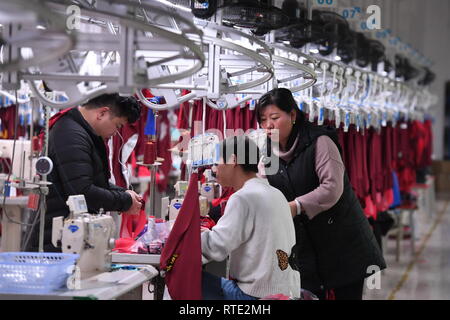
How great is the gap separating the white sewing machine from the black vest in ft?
4.26

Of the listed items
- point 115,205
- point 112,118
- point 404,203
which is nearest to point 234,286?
point 115,205

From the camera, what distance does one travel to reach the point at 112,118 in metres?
4.12

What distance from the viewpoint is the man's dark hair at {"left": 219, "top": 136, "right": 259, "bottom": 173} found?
141 inches

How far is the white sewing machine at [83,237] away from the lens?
336 cm

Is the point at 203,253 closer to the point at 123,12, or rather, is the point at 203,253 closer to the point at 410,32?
the point at 123,12

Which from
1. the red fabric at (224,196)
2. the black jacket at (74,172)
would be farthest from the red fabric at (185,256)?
the red fabric at (224,196)

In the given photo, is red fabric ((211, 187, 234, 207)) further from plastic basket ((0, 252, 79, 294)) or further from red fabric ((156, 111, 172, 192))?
plastic basket ((0, 252, 79, 294))

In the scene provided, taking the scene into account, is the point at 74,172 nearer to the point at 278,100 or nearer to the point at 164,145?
the point at 278,100

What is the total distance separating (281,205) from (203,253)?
16.8 inches

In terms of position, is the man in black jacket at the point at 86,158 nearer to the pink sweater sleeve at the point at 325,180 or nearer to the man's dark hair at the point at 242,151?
the man's dark hair at the point at 242,151

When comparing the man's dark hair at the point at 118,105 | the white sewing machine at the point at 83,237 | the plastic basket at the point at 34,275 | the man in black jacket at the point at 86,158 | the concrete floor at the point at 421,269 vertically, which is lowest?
the concrete floor at the point at 421,269

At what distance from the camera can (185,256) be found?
3.42 metres

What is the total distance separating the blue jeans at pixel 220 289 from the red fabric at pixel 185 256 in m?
0.07

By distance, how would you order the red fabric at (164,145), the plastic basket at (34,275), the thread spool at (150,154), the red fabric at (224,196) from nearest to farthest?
the plastic basket at (34,275)
the thread spool at (150,154)
the red fabric at (224,196)
the red fabric at (164,145)
